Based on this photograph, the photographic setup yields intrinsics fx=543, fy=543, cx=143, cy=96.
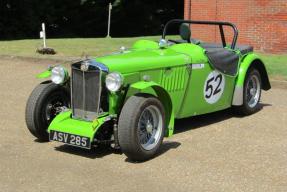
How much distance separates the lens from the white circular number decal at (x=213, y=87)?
24.3 ft

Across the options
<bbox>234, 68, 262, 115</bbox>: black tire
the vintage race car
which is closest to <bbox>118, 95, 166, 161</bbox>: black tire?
the vintage race car

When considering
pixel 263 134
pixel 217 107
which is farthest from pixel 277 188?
pixel 217 107

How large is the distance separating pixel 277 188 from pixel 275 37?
11662 millimetres

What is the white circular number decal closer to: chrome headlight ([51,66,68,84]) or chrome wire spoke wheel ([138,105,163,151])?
chrome wire spoke wheel ([138,105,163,151])

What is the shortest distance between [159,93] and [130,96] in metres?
0.41

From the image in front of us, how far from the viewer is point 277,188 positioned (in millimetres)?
5125

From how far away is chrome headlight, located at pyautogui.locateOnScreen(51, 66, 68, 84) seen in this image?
642 cm

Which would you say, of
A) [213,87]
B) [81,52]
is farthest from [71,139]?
[81,52]

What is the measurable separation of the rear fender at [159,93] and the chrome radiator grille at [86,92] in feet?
1.26

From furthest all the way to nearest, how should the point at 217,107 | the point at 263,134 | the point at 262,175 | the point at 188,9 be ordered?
the point at 188,9 < the point at 217,107 < the point at 263,134 < the point at 262,175

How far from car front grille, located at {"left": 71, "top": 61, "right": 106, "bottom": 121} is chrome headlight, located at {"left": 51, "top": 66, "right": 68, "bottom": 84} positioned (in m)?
0.18

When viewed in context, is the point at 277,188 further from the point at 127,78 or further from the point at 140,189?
the point at 127,78

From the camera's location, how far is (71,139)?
5949mm

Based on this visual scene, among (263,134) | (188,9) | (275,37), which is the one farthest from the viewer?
(188,9)
